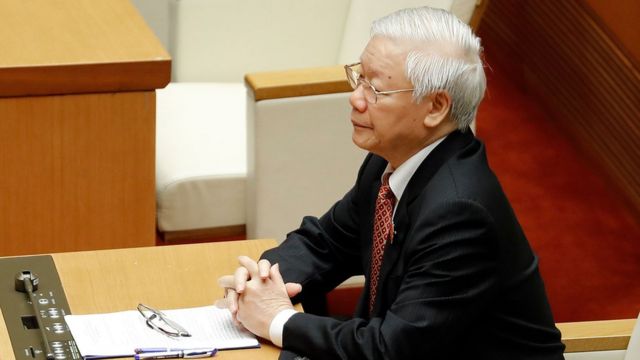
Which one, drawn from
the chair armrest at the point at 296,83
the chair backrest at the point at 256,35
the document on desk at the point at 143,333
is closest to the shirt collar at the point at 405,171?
the document on desk at the point at 143,333

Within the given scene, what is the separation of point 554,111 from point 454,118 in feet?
7.91

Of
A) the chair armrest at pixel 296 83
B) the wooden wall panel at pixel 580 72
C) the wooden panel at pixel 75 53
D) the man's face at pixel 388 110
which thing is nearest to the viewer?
the man's face at pixel 388 110

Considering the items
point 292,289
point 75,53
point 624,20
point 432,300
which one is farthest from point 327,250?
point 624,20

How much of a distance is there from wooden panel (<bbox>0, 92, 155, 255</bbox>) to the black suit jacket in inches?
41.6

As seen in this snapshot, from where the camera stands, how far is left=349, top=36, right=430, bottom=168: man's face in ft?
6.49

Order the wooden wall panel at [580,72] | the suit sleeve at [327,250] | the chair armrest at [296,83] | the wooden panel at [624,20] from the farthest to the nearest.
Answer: the wooden wall panel at [580,72], the wooden panel at [624,20], the chair armrest at [296,83], the suit sleeve at [327,250]

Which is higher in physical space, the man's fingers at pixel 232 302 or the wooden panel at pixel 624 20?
the wooden panel at pixel 624 20

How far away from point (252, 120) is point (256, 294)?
3.44 ft

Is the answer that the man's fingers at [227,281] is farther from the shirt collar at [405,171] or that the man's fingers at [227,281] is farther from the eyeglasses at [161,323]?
the shirt collar at [405,171]

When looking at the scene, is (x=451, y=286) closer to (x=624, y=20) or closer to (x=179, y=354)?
(x=179, y=354)

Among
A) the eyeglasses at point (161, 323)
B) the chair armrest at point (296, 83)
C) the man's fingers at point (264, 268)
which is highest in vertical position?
the chair armrest at point (296, 83)

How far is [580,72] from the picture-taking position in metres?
4.11

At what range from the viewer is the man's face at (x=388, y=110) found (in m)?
1.98

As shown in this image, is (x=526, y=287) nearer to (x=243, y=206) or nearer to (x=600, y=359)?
(x=600, y=359)
